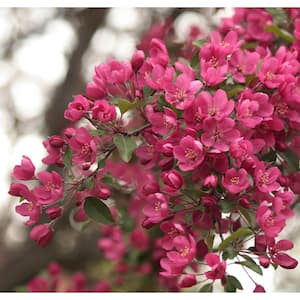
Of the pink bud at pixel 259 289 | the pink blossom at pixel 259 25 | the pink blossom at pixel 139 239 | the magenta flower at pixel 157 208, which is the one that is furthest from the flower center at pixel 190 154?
the pink blossom at pixel 139 239

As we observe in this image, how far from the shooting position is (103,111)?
125 cm

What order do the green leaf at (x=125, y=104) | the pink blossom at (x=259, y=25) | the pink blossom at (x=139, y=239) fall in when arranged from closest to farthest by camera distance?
1. the green leaf at (x=125, y=104)
2. the pink blossom at (x=259, y=25)
3. the pink blossom at (x=139, y=239)

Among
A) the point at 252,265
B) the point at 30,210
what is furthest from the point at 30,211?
the point at 252,265

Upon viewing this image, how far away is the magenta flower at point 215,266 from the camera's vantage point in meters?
1.17

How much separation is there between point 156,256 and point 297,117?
37.4 inches

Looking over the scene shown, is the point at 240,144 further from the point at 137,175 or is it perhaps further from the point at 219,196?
the point at 137,175

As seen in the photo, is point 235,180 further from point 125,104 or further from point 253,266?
point 125,104

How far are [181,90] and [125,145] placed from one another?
0.51 feet

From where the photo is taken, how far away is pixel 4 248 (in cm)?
333

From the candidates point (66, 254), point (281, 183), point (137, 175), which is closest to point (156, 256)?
point (137, 175)

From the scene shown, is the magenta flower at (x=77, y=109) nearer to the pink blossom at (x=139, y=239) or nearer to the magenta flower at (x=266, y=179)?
the magenta flower at (x=266, y=179)

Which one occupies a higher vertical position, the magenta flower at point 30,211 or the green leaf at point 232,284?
the magenta flower at point 30,211

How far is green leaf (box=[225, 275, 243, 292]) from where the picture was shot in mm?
1279

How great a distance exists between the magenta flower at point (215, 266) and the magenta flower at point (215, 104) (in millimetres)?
271
